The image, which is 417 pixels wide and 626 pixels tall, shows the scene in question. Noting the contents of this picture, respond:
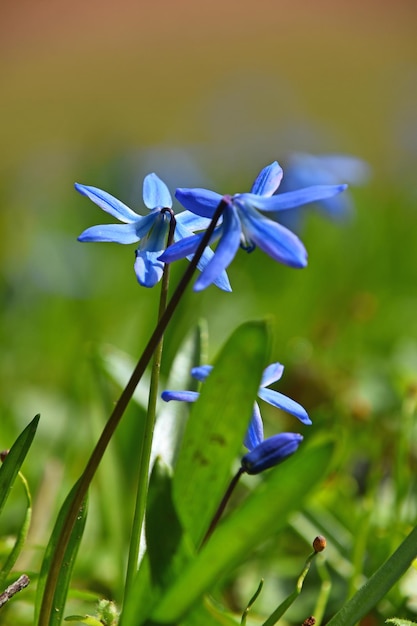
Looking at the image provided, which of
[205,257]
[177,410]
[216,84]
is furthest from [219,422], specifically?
[216,84]

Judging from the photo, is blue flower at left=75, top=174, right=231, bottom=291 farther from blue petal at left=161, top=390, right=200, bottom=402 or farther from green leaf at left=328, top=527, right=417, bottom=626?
green leaf at left=328, top=527, right=417, bottom=626

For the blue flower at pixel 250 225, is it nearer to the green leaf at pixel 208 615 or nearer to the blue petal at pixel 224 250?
the blue petal at pixel 224 250

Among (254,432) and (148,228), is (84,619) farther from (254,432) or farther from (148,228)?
(148,228)

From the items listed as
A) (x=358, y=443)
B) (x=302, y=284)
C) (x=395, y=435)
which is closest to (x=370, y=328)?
(x=302, y=284)

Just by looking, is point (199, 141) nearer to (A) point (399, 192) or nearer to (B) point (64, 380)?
(A) point (399, 192)

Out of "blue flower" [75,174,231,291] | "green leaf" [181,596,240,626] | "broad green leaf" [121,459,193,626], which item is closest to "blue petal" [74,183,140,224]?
"blue flower" [75,174,231,291]
